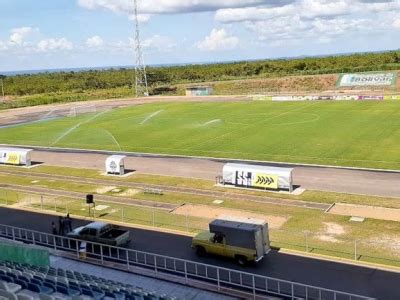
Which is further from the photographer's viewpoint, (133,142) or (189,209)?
(133,142)

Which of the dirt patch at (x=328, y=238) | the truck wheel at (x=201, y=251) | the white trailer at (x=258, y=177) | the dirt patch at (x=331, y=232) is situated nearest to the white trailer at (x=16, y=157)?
the white trailer at (x=258, y=177)

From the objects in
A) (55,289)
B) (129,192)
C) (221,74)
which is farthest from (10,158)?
(221,74)

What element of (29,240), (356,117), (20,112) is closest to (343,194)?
(29,240)

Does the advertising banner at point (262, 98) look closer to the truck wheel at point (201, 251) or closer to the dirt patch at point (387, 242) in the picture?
the dirt patch at point (387, 242)

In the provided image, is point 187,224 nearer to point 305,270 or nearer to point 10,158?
point 305,270

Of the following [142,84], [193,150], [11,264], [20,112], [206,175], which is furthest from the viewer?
[142,84]

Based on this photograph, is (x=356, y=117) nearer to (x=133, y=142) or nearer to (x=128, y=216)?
(x=133, y=142)

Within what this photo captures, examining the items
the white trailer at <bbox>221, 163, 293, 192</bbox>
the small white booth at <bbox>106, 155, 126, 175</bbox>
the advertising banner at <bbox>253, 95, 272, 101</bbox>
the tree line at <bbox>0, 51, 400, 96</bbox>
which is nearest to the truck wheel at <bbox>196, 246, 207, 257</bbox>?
the white trailer at <bbox>221, 163, 293, 192</bbox>
